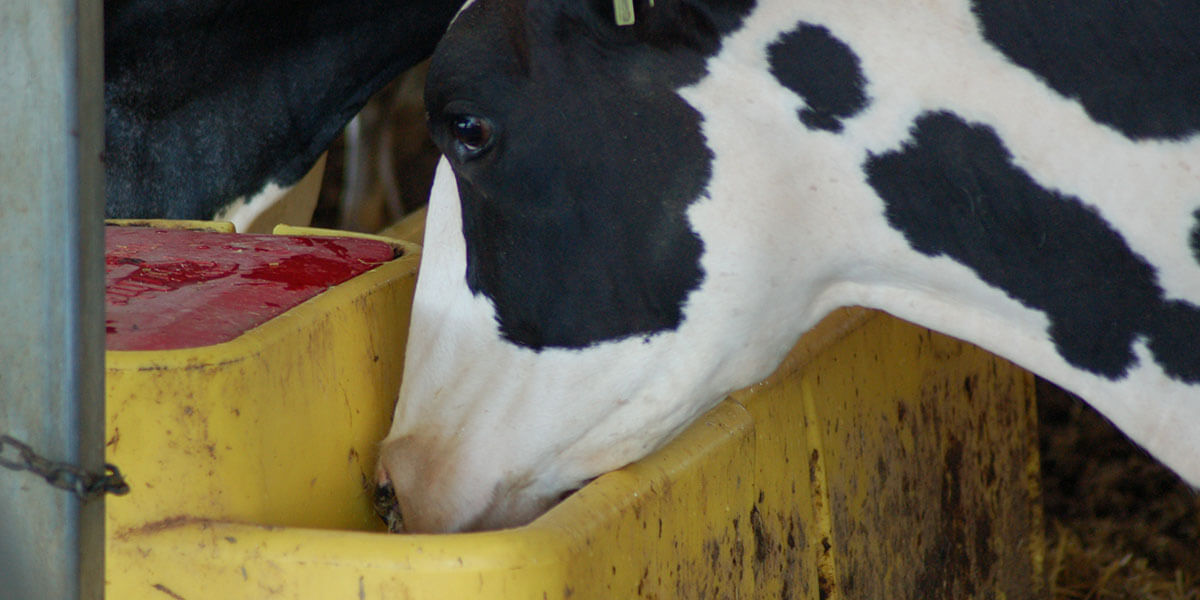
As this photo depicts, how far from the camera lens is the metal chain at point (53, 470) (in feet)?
2.13

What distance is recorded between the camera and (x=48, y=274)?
651 mm

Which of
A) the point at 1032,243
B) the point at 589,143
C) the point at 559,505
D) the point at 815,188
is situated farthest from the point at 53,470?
the point at 1032,243

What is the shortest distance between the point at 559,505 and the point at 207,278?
0.39 meters

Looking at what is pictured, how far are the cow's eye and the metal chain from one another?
1.62 ft

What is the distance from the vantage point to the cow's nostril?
3.89 feet

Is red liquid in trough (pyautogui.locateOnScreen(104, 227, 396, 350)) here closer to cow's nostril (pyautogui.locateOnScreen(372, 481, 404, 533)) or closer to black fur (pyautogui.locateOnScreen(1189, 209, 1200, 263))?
cow's nostril (pyautogui.locateOnScreen(372, 481, 404, 533))

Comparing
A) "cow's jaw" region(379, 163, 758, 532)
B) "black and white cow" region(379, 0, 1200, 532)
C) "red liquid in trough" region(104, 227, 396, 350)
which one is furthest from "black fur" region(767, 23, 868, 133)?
"red liquid in trough" region(104, 227, 396, 350)

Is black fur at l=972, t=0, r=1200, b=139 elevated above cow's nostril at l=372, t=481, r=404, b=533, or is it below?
above

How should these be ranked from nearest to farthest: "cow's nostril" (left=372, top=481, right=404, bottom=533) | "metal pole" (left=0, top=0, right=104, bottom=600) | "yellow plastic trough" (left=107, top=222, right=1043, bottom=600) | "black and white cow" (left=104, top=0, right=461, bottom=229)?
"metal pole" (left=0, top=0, right=104, bottom=600) → "yellow plastic trough" (left=107, top=222, right=1043, bottom=600) → "cow's nostril" (left=372, top=481, right=404, bottom=533) → "black and white cow" (left=104, top=0, right=461, bottom=229)

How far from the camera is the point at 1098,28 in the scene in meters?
1.00

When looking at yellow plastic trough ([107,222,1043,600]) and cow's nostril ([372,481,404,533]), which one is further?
cow's nostril ([372,481,404,533])

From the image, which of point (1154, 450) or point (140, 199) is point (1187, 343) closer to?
point (1154, 450)

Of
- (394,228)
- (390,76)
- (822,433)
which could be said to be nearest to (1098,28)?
(822,433)

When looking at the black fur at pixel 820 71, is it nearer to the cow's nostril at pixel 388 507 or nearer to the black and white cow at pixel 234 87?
the cow's nostril at pixel 388 507
